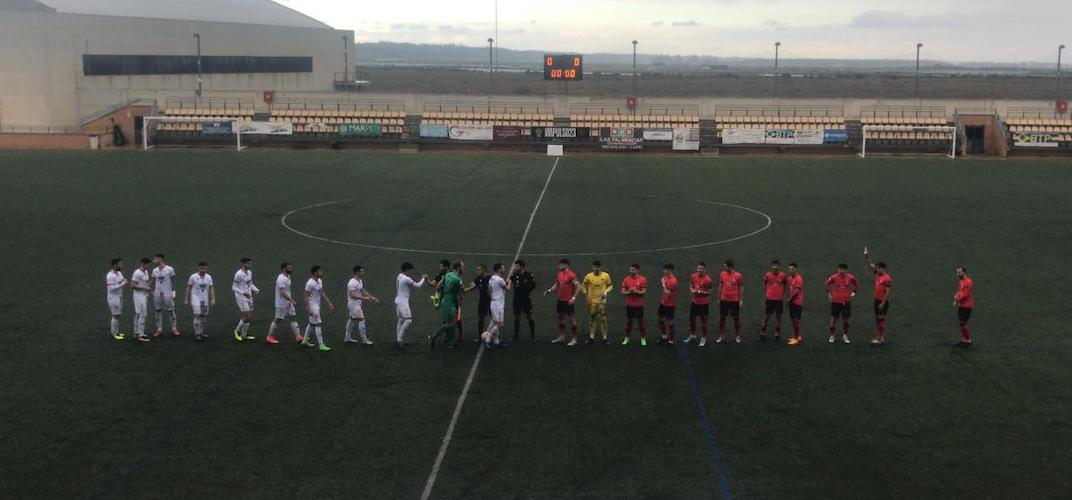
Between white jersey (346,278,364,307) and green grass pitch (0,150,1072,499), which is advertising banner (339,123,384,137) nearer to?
green grass pitch (0,150,1072,499)

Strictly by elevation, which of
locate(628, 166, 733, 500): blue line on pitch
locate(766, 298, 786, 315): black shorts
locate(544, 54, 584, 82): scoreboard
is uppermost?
locate(544, 54, 584, 82): scoreboard

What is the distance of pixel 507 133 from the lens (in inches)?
2628

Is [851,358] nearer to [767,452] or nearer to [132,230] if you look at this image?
[767,452]

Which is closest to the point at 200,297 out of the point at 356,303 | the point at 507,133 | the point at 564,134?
the point at 356,303

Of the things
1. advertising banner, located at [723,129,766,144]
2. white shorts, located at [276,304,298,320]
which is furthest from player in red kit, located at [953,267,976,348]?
advertising banner, located at [723,129,766,144]

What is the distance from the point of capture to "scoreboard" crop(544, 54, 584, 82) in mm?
74625

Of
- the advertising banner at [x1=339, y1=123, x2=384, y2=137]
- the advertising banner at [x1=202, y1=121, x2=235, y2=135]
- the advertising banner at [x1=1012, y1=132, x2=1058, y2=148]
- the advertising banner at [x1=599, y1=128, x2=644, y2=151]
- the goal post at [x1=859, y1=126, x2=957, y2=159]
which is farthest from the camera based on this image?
the advertising banner at [x1=339, y1=123, x2=384, y2=137]

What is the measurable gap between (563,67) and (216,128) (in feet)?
84.7

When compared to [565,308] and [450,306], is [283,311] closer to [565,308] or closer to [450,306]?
[450,306]

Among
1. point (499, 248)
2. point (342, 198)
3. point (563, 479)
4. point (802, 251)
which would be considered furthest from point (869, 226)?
point (563, 479)

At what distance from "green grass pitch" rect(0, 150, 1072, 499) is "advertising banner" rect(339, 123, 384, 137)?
33.0 metres

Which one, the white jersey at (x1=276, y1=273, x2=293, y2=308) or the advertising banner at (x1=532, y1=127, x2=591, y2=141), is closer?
the white jersey at (x1=276, y1=273, x2=293, y2=308)

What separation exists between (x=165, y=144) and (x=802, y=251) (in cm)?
4824

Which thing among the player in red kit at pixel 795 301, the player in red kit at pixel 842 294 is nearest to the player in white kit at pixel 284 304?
the player in red kit at pixel 795 301
